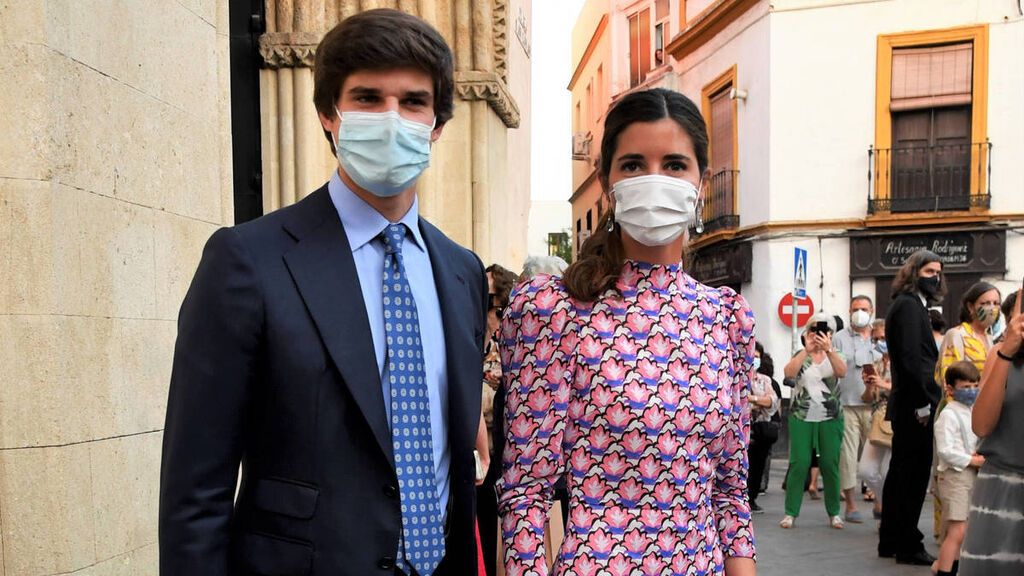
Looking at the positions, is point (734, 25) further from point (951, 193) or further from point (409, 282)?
point (409, 282)

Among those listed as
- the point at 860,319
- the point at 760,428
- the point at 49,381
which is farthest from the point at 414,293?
the point at 860,319

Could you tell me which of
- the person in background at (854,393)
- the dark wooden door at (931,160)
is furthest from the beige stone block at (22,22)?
the dark wooden door at (931,160)

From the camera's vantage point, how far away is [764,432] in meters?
9.13

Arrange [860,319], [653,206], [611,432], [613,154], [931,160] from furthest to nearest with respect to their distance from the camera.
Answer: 1. [931,160]
2. [860,319]
3. [613,154]
4. [653,206]
5. [611,432]

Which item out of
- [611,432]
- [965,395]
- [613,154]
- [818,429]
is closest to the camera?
[611,432]

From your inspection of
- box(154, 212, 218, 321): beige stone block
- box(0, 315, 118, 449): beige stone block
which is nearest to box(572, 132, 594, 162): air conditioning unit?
box(154, 212, 218, 321): beige stone block

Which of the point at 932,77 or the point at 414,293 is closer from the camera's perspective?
the point at 414,293

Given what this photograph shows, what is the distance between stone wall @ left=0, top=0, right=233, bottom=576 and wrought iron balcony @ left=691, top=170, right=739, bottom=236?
59.1 ft

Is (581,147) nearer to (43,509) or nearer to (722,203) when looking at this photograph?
(722,203)

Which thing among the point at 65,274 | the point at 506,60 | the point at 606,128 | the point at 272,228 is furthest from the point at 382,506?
the point at 506,60

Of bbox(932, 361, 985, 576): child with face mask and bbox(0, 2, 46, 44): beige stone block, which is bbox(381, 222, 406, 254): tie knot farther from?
bbox(932, 361, 985, 576): child with face mask

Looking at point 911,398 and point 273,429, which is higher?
point 273,429

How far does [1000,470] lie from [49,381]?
11.5 ft

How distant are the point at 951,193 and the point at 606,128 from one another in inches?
692
